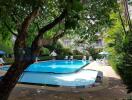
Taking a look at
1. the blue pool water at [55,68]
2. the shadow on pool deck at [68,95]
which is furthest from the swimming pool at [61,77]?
the shadow on pool deck at [68,95]

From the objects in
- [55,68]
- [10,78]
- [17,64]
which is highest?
[17,64]

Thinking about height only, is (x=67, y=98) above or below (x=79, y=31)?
below

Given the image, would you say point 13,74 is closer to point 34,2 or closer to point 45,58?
point 34,2

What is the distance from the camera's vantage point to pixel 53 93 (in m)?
10.1

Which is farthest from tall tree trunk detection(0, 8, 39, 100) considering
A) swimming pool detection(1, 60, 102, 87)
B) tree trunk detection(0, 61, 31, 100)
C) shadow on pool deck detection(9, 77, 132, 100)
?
swimming pool detection(1, 60, 102, 87)

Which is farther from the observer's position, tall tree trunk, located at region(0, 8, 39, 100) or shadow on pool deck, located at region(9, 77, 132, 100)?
shadow on pool deck, located at region(9, 77, 132, 100)

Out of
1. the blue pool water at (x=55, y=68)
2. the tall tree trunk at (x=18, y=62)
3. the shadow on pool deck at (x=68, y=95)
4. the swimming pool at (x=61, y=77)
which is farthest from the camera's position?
the blue pool water at (x=55, y=68)

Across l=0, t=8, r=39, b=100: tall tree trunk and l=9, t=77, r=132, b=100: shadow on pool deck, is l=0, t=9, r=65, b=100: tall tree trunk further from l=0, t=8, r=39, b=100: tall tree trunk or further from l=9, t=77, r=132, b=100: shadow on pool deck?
l=9, t=77, r=132, b=100: shadow on pool deck

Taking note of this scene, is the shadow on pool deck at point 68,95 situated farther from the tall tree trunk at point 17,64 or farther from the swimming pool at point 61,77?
the swimming pool at point 61,77

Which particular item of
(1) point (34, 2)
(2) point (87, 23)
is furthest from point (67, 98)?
(1) point (34, 2)

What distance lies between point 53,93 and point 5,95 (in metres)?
3.16

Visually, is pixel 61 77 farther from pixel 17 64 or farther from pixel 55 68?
pixel 17 64

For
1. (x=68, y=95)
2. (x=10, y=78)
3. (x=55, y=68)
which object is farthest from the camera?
(x=55, y=68)

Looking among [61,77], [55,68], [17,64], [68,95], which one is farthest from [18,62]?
[55,68]
